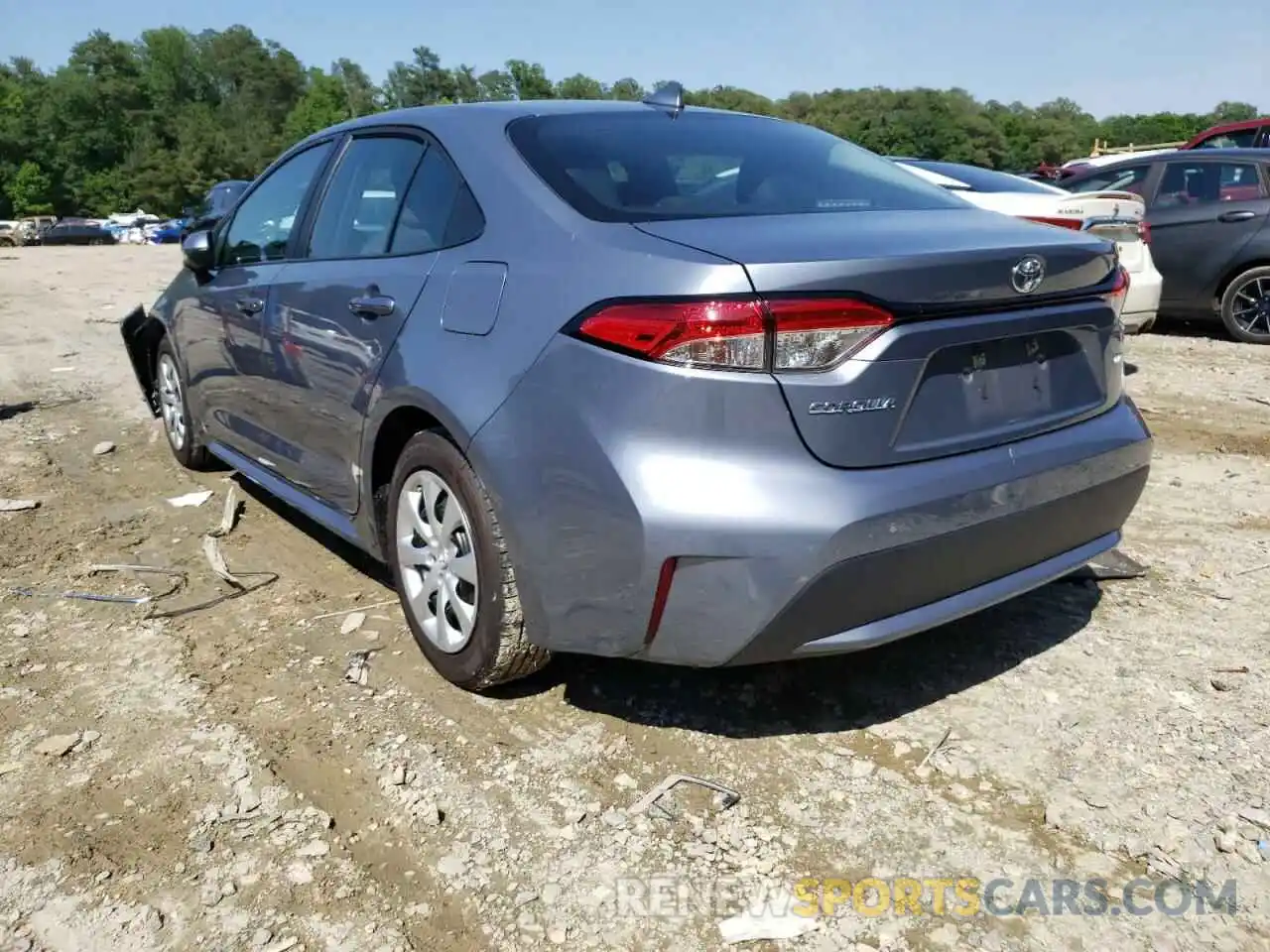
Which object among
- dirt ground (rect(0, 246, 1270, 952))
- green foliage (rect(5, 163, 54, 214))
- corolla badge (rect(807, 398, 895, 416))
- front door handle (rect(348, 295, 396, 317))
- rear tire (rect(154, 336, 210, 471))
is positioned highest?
front door handle (rect(348, 295, 396, 317))

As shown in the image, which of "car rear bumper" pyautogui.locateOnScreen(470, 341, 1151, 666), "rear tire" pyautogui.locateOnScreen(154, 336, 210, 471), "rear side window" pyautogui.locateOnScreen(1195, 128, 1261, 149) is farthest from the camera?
"rear side window" pyautogui.locateOnScreen(1195, 128, 1261, 149)

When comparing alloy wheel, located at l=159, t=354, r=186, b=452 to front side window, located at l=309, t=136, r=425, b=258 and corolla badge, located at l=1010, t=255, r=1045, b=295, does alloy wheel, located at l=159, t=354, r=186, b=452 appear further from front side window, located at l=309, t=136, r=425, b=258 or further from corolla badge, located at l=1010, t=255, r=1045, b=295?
corolla badge, located at l=1010, t=255, r=1045, b=295

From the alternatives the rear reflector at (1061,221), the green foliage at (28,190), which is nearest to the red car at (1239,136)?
the rear reflector at (1061,221)

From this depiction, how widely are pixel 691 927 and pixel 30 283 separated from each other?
1949cm

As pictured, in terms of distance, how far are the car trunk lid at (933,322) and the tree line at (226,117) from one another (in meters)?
91.3

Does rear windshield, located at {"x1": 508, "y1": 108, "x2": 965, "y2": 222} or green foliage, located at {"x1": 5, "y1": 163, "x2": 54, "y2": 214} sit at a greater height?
rear windshield, located at {"x1": 508, "y1": 108, "x2": 965, "y2": 222}

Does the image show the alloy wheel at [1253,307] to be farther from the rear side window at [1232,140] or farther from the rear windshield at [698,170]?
the rear windshield at [698,170]

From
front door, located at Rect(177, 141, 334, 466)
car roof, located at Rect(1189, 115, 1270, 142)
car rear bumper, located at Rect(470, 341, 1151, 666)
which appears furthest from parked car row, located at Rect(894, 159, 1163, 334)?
car roof, located at Rect(1189, 115, 1270, 142)

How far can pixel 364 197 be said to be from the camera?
3590 mm

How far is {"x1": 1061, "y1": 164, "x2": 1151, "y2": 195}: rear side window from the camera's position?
955 cm

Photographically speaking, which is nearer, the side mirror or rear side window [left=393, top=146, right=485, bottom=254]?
rear side window [left=393, top=146, right=485, bottom=254]

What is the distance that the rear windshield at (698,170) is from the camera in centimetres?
279

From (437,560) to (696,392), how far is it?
1.12 metres

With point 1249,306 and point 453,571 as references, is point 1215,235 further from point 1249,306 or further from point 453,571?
point 453,571
